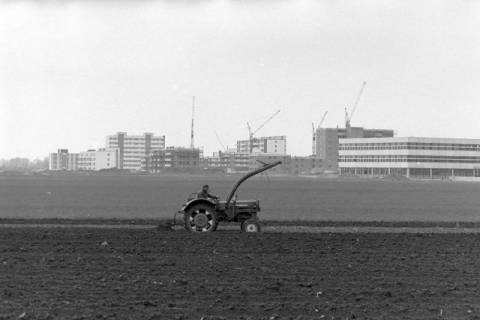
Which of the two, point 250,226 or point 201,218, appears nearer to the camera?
point 201,218

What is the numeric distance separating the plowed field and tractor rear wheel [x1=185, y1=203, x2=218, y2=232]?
1.32 metres

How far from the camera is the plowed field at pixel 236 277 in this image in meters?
14.8

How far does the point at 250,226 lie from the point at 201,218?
194cm

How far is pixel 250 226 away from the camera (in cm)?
2933

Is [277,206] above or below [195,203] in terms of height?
below

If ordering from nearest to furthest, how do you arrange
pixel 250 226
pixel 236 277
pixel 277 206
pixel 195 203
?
pixel 236 277, pixel 195 203, pixel 250 226, pixel 277 206

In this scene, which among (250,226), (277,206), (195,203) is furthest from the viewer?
(277,206)

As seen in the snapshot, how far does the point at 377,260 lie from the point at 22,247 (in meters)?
10.3

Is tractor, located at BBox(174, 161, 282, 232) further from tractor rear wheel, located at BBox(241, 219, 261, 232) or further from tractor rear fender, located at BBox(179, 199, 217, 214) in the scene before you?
tractor rear wheel, located at BBox(241, 219, 261, 232)

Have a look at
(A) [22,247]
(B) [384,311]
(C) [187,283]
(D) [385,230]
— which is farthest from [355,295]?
(D) [385,230]

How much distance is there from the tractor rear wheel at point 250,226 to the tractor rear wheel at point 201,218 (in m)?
1.24

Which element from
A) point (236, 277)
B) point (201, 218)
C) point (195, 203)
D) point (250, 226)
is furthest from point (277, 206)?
point (236, 277)

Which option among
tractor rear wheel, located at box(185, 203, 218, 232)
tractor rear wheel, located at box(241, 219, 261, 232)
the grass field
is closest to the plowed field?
tractor rear wheel, located at box(185, 203, 218, 232)

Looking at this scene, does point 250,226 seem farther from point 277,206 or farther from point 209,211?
point 277,206
